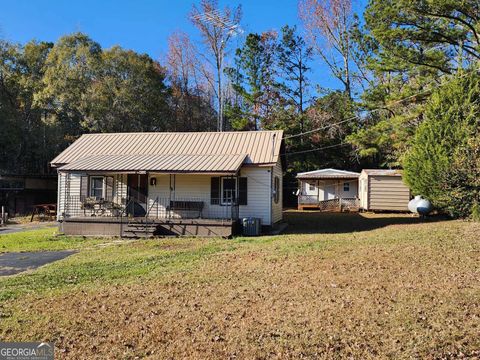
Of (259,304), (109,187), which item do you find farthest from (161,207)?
(259,304)

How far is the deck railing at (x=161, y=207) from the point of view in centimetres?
1686

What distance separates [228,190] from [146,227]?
12.2 feet

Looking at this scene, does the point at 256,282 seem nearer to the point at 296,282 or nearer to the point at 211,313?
the point at 296,282

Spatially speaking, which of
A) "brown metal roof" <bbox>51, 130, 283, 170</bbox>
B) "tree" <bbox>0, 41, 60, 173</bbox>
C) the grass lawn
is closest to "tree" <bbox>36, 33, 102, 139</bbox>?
"tree" <bbox>0, 41, 60, 173</bbox>

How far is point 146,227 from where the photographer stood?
50.8ft

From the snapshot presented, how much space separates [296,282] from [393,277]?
1.80 meters

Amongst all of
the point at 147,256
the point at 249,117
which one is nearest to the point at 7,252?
the point at 147,256

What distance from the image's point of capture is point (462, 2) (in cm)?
1778

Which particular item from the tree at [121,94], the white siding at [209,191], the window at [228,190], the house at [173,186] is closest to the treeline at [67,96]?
the tree at [121,94]

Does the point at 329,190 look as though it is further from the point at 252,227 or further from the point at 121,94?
the point at 121,94

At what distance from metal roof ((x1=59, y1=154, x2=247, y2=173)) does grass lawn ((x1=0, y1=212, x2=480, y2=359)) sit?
18.2ft

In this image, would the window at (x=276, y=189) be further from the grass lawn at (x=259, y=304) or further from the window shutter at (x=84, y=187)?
the window shutter at (x=84, y=187)

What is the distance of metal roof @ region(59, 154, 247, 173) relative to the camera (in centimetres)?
1576

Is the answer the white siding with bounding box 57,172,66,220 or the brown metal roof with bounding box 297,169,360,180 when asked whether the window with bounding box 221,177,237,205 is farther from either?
the brown metal roof with bounding box 297,169,360,180
